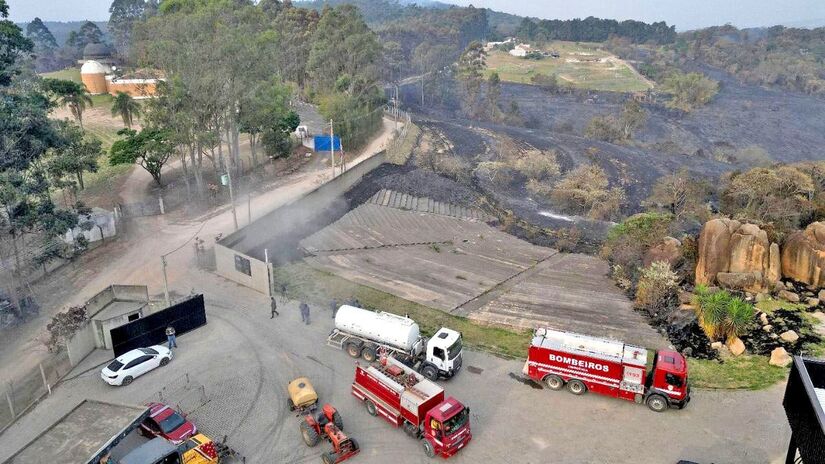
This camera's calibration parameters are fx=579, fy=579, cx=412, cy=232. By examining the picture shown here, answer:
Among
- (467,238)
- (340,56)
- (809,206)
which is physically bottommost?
(467,238)

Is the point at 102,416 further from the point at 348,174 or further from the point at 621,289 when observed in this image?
the point at 348,174

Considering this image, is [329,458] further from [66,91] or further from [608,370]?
[66,91]

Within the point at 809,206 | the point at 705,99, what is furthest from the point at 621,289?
the point at 705,99

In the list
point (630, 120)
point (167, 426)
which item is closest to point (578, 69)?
point (630, 120)

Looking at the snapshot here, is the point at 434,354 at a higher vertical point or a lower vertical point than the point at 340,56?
lower

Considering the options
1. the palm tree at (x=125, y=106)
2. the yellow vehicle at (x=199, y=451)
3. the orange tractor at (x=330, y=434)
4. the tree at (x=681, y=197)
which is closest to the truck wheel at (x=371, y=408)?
the orange tractor at (x=330, y=434)

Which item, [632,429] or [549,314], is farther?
[549,314]

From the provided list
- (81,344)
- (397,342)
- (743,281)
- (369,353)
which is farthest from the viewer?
(743,281)
